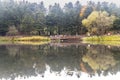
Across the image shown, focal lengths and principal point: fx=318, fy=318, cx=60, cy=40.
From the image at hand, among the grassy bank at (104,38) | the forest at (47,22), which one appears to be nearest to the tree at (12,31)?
the forest at (47,22)

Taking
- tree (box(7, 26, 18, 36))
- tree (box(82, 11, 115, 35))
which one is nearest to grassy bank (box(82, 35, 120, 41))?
tree (box(82, 11, 115, 35))

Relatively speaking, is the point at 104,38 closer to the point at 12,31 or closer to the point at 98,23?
the point at 98,23

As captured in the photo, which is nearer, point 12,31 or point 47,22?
point 12,31

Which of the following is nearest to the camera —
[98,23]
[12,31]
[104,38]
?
[104,38]

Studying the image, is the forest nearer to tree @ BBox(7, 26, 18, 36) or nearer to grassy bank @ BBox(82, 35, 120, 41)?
tree @ BBox(7, 26, 18, 36)

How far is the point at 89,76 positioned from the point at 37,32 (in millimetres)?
76380

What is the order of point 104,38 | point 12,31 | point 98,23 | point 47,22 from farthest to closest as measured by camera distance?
point 47,22 < point 12,31 < point 98,23 < point 104,38

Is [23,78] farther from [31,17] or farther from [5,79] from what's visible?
[31,17]

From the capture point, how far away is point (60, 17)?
97562mm

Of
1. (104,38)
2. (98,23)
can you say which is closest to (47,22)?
(98,23)

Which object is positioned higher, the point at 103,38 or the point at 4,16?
the point at 4,16

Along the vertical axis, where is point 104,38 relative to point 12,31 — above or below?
below

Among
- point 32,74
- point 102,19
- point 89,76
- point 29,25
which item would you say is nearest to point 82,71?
point 89,76

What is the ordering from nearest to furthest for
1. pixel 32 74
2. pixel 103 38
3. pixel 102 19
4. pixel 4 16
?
1. pixel 32 74
2. pixel 103 38
3. pixel 102 19
4. pixel 4 16
